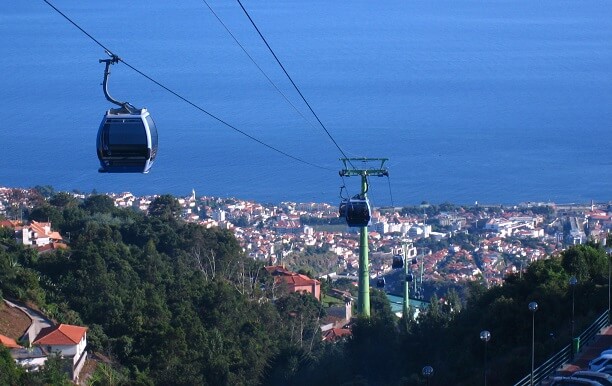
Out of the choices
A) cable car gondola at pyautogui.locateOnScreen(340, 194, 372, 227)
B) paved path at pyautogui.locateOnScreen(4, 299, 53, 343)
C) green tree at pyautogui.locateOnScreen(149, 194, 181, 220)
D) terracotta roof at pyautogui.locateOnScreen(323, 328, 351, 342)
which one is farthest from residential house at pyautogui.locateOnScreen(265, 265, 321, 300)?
cable car gondola at pyautogui.locateOnScreen(340, 194, 372, 227)

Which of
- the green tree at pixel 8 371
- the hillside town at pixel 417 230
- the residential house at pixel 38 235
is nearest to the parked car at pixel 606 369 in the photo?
the green tree at pixel 8 371

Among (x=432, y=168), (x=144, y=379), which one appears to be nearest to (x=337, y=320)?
(x=144, y=379)

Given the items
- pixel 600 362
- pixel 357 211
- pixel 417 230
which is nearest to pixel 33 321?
pixel 357 211

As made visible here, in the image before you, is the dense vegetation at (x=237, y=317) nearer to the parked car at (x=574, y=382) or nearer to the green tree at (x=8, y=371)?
the green tree at (x=8, y=371)

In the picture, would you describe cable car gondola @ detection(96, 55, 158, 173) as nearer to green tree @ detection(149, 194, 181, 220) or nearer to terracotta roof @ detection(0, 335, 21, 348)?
terracotta roof @ detection(0, 335, 21, 348)

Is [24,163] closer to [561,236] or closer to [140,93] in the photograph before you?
[140,93]
